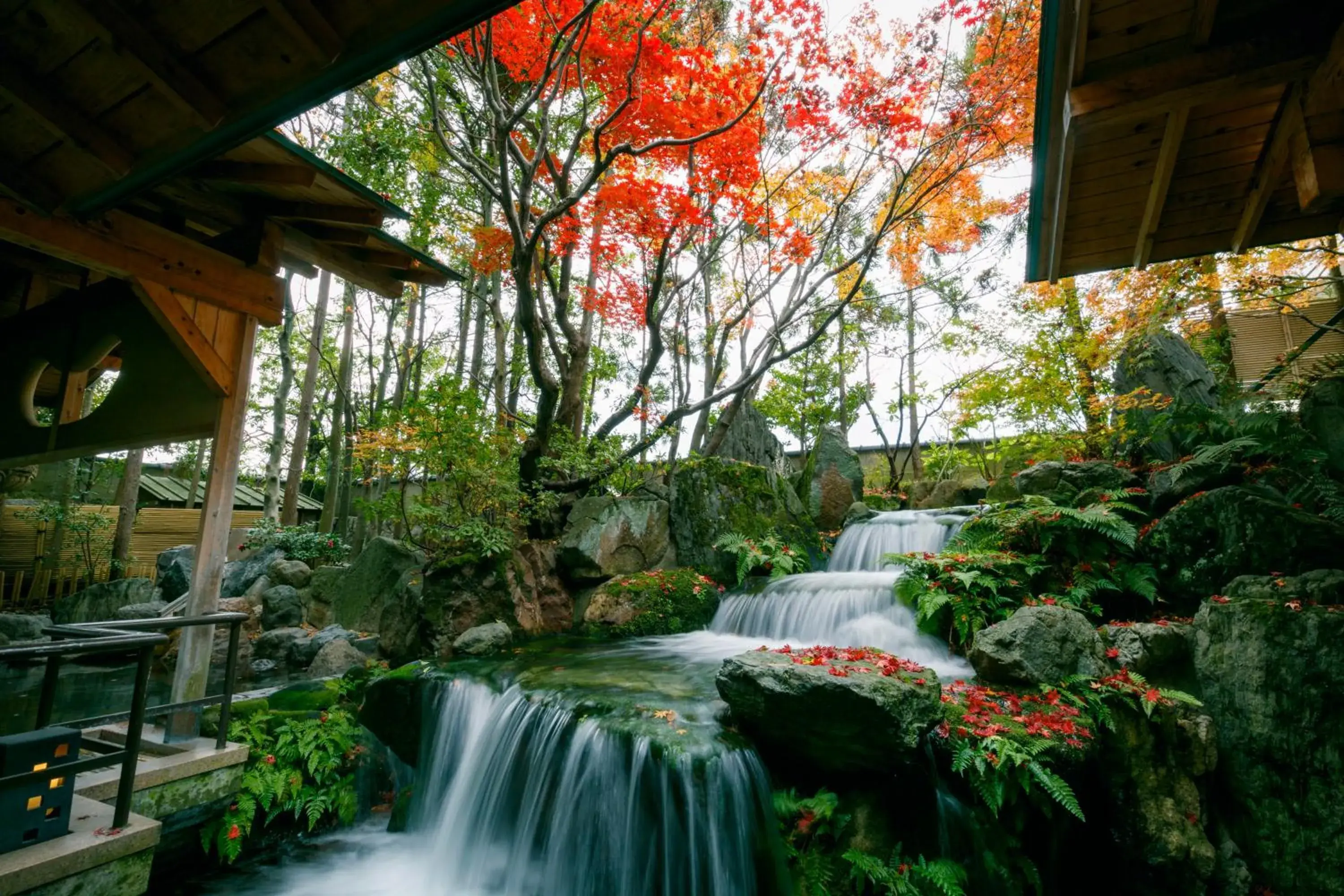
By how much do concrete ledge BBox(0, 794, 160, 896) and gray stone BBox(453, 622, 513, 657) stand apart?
Answer: 161 inches

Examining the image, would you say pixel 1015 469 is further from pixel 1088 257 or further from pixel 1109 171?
pixel 1109 171

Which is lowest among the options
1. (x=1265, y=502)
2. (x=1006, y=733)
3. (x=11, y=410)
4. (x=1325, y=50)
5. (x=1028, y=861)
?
(x=1028, y=861)

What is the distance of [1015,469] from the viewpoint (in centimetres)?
1268

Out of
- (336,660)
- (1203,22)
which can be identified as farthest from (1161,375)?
(336,660)

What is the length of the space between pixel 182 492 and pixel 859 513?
23011 millimetres

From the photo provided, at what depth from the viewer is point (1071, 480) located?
9.20m

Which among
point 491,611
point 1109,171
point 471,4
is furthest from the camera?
point 491,611

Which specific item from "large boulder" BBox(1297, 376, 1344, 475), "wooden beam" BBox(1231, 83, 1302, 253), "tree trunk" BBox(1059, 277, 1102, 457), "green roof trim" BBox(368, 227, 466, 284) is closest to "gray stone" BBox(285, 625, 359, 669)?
"green roof trim" BBox(368, 227, 466, 284)

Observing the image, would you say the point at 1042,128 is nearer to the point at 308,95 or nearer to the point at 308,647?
the point at 308,95

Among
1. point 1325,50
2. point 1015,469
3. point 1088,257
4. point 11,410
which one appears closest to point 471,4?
point 1325,50

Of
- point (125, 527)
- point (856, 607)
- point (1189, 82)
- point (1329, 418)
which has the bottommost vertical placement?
point (856, 607)

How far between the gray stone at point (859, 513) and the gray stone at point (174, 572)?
1384cm

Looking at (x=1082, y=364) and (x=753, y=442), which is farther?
(x=753, y=442)

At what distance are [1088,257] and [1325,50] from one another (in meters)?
1.91
